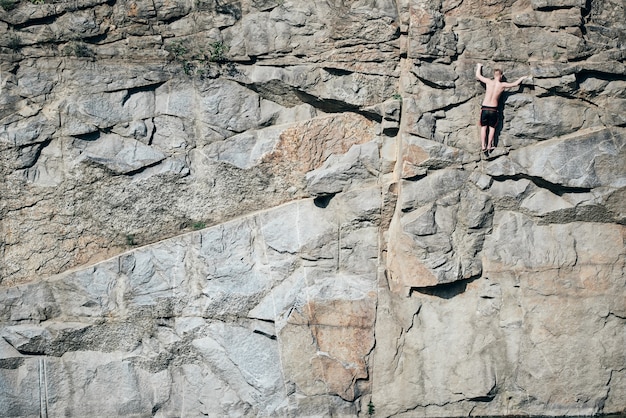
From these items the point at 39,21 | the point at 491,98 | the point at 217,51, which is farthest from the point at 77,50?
the point at 491,98

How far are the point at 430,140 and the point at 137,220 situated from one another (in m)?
4.39

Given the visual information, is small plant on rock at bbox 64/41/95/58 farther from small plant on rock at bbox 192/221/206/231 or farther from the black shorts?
the black shorts

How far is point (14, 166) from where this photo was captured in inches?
460

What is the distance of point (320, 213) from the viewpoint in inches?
468

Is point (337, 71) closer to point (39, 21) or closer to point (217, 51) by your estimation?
point (217, 51)

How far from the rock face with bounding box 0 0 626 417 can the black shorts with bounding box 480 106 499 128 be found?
27 centimetres

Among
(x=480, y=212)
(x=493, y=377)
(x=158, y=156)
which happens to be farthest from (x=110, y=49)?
(x=493, y=377)

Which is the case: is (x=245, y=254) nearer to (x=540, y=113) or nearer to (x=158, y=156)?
(x=158, y=156)

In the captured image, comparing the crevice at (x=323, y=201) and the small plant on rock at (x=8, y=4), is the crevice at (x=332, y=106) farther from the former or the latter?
the small plant on rock at (x=8, y=4)

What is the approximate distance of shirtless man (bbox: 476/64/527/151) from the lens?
11.5 m

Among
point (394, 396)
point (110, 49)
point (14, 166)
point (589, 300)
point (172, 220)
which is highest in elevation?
point (110, 49)

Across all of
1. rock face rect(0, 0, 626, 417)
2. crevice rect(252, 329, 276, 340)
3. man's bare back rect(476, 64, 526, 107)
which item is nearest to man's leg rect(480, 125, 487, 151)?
rock face rect(0, 0, 626, 417)

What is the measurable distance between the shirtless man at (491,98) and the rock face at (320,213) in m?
0.19

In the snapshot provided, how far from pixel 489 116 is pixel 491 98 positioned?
0.25 metres
